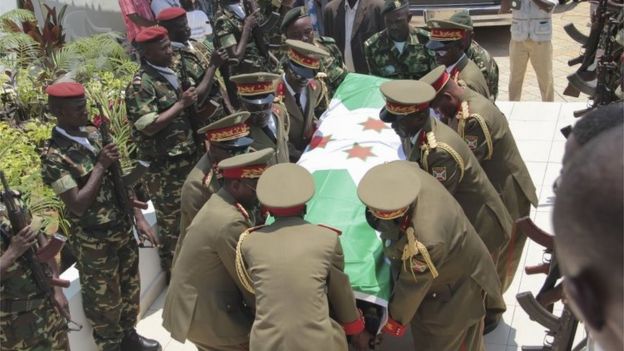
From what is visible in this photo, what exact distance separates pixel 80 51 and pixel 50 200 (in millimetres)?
2584

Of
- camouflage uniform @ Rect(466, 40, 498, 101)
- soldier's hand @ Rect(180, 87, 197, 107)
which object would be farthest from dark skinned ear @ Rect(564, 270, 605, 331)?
camouflage uniform @ Rect(466, 40, 498, 101)

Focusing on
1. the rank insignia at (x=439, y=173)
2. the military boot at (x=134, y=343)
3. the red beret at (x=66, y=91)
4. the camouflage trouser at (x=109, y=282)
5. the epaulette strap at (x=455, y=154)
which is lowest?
the military boot at (x=134, y=343)

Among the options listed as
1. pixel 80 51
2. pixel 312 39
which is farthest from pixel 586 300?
pixel 80 51

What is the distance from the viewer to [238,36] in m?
6.24

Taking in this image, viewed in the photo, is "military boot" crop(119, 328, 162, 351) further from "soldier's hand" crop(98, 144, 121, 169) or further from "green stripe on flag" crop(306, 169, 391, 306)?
"green stripe on flag" crop(306, 169, 391, 306)

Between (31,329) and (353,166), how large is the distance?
1.86 meters

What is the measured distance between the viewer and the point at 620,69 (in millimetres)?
5527

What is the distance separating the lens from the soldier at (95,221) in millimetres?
3705

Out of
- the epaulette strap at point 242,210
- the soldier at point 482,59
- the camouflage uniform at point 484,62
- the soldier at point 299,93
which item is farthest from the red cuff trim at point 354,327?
the camouflage uniform at point 484,62

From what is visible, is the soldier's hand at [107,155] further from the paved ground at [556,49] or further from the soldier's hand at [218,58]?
the paved ground at [556,49]

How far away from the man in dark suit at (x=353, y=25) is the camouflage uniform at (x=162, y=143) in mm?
2481

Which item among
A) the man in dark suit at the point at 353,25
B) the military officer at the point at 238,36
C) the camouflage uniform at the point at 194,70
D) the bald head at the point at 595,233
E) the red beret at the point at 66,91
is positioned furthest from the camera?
the man in dark suit at the point at 353,25

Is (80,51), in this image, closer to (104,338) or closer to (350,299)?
(104,338)

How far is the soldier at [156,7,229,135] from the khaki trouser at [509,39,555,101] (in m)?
3.60
